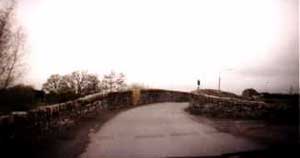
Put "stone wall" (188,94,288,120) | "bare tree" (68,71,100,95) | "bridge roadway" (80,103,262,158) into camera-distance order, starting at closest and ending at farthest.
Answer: "bridge roadway" (80,103,262,158)
"stone wall" (188,94,288,120)
"bare tree" (68,71,100,95)

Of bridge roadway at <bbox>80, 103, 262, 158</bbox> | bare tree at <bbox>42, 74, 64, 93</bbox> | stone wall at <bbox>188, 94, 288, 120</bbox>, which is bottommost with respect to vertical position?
bridge roadway at <bbox>80, 103, 262, 158</bbox>

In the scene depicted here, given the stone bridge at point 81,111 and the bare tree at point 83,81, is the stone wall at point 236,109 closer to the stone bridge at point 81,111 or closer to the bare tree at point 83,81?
the stone bridge at point 81,111

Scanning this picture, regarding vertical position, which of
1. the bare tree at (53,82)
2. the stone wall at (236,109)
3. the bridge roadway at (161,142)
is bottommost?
the bridge roadway at (161,142)

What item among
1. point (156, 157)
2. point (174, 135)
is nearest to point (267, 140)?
point (174, 135)

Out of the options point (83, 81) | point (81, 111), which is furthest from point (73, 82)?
point (81, 111)

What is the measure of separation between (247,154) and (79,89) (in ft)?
108

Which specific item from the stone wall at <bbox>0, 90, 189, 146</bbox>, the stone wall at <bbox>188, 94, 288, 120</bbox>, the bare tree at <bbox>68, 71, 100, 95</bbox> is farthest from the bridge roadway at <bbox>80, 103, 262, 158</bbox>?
the bare tree at <bbox>68, 71, 100, 95</bbox>

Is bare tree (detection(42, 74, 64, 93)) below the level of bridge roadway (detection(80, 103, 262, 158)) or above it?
above

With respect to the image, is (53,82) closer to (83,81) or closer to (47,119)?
(83,81)

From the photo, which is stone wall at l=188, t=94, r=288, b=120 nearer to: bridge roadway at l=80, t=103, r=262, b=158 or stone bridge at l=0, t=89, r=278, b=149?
stone bridge at l=0, t=89, r=278, b=149

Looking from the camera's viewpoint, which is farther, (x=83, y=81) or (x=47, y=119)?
(x=83, y=81)

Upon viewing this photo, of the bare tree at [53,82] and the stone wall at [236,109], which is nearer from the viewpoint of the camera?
the stone wall at [236,109]

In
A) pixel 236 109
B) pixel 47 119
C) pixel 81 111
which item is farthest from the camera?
pixel 236 109

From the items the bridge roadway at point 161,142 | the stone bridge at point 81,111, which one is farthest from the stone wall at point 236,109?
the bridge roadway at point 161,142
